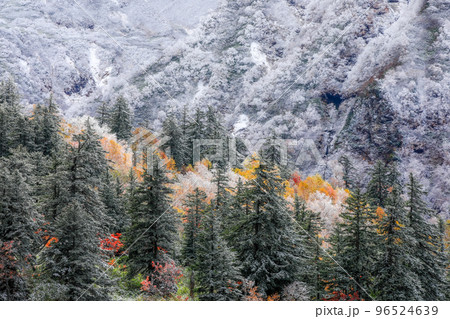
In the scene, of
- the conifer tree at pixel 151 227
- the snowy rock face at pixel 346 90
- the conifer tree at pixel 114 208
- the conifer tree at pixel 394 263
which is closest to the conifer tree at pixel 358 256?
the conifer tree at pixel 394 263

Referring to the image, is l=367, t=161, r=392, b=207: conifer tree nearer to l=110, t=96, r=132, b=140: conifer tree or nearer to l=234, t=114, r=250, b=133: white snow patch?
l=110, t=96, r=132, b=140: conifer tree

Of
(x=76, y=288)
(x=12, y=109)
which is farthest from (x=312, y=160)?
(x=76, y=288)

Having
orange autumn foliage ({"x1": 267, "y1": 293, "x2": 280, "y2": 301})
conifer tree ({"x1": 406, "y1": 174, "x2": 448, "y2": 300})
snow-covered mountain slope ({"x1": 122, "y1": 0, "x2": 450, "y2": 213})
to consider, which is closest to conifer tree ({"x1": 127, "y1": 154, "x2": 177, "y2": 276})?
orange autumn foliage ({"x1": 267, "y1": 293, "x2": 280, "y2": 301})

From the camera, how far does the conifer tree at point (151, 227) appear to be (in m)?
21.0

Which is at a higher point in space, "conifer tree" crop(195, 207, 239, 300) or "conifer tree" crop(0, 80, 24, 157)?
"conifer tree" crop(0, 80, 24, 157)

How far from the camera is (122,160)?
1864 inches

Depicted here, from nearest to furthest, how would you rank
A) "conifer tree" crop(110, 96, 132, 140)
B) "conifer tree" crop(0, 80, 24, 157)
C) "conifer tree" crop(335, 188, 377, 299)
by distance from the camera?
"conifer tree" crop(335, 188, 377, 299), "conifer tree" crop(0, 80, 24, 157), "conifer tree" crop(110, 96, 132, 140)

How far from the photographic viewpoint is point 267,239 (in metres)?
21.0

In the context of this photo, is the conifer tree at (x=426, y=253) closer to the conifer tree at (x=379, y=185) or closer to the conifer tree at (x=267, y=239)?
the conifer tree at (x=267, y=239)

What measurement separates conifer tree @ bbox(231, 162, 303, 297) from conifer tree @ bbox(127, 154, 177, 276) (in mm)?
4150

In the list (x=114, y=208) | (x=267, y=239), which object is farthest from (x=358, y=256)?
(x=114, y=208)

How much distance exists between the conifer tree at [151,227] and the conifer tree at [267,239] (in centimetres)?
415

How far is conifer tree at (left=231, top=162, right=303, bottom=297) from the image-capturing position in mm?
20719

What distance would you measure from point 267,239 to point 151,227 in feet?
22.6
